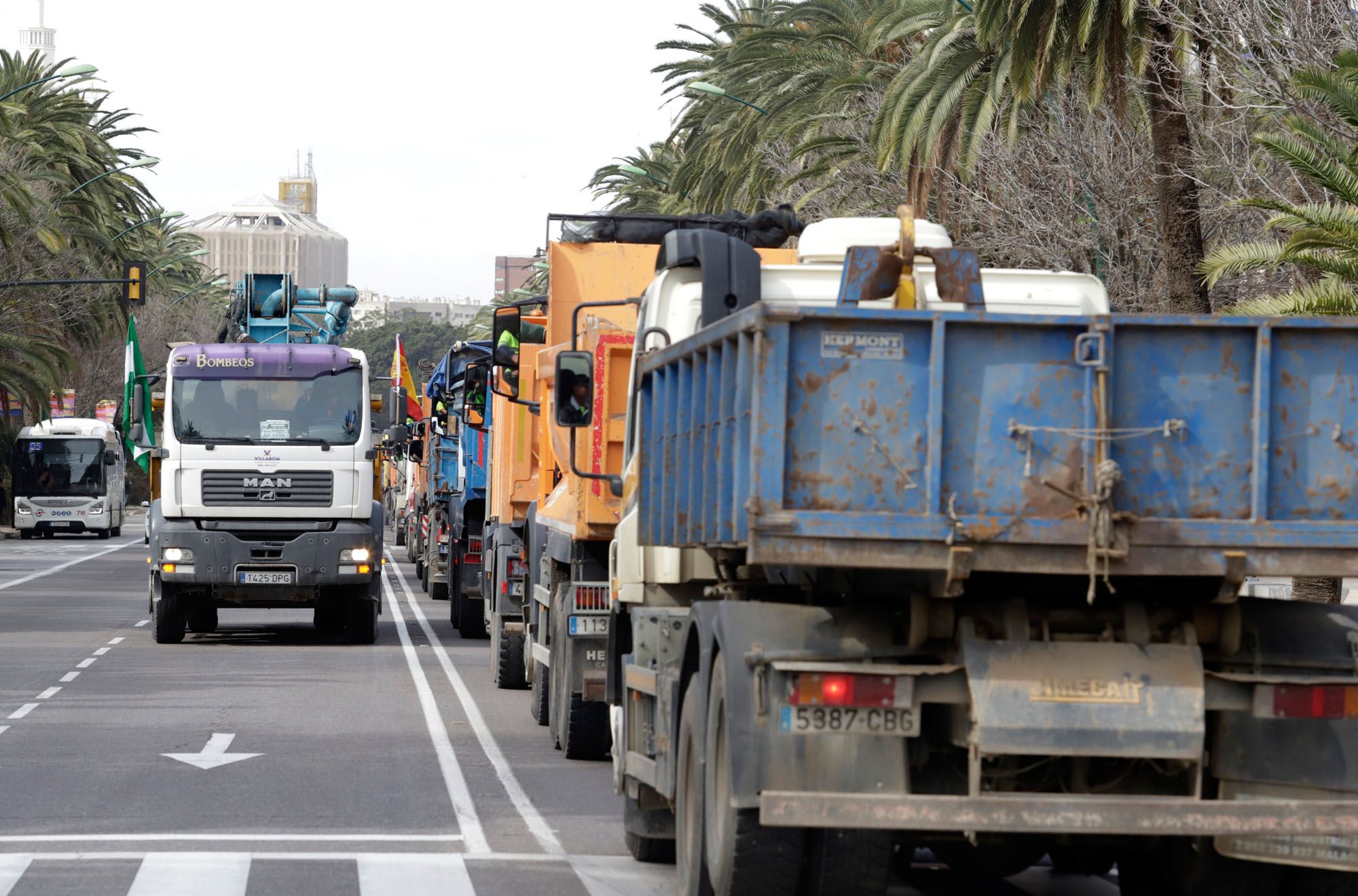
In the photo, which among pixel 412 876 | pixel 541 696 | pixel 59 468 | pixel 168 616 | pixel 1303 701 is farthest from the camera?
pixel 59 468

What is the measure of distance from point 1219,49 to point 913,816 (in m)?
19.1

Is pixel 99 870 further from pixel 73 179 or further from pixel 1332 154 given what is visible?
pixel 73 179

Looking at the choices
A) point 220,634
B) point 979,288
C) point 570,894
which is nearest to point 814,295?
point 979,288

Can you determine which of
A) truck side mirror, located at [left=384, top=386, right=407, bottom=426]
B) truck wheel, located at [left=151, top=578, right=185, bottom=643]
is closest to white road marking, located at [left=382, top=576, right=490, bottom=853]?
truck side mirror, located at [left=384, top=386, right=407, bottom=426]

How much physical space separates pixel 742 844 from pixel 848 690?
756 millimetres

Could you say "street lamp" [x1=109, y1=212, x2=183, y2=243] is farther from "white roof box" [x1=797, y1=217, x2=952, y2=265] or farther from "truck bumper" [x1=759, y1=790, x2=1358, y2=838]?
"truck bumper" [x1=759, y1=790, x2=1358, y2=838]

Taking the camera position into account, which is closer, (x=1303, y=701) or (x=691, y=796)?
(x=1303, y=701)

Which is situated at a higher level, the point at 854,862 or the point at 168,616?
the point at 854,862

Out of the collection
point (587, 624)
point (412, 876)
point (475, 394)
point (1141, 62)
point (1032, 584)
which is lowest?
point (412, 876)

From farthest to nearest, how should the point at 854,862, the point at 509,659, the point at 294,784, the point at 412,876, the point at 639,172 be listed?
the point at 639,172, the point at 509,659, the point at 294,784, the point at 412,876, the point at 854,862

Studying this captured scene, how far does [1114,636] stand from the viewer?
7207 millimetres

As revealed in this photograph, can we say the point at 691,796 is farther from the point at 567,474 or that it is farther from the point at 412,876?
the point at 567,474

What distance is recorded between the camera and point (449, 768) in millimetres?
13469

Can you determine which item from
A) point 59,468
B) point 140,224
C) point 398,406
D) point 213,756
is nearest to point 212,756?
point 213,756
